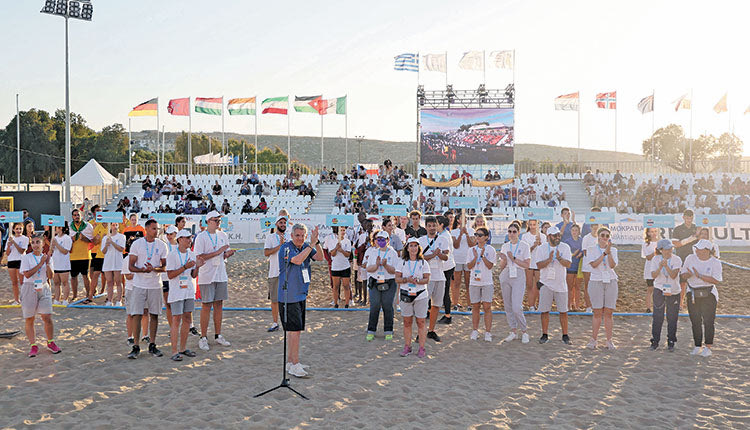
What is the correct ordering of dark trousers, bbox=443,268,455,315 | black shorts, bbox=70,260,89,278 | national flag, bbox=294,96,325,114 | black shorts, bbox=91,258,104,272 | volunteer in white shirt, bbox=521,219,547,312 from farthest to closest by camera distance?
national flag, bbox=294,96,325,114 → black shorts, bbox=91,258,104,272 → black shorts, bbox=70,260,89,278 → dark trousers, bbox=443,268,455,315 → volunteer in white shirt, bbox=521,219,547,312

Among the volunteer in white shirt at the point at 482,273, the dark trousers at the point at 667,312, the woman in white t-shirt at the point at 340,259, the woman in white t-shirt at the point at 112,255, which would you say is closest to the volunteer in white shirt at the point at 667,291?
the dark trousers at the point at 667,312

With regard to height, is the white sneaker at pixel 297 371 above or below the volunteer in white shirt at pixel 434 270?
below

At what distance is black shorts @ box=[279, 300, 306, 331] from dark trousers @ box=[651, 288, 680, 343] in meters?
4.93

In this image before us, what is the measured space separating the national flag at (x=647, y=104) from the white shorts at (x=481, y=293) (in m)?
36.1

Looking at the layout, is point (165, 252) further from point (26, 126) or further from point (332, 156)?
point (332, 156)

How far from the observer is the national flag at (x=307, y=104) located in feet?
122

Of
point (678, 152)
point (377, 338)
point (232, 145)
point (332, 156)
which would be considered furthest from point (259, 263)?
point (332, 156)

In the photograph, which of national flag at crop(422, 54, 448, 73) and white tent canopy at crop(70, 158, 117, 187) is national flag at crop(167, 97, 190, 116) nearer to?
white tent canopy at crop(70, 158, 117, 187)

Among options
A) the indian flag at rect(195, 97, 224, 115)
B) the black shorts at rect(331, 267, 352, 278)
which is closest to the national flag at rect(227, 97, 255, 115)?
the indian flag at rect(195, 97, 224, 115)

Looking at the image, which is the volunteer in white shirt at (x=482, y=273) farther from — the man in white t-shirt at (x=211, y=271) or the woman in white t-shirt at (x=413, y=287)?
the man in white t-shirt at (x=211, y=271)

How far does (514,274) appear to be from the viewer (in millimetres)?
8352

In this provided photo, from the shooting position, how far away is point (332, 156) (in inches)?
6004

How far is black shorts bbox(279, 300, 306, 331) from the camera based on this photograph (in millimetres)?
6504

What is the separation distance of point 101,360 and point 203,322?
1.35 m
